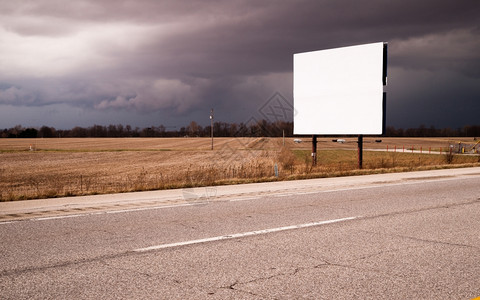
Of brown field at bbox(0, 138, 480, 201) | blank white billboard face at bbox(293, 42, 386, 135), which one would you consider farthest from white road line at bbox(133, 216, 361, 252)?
blank white billboard face at bbox(293, 42, 386, 135)

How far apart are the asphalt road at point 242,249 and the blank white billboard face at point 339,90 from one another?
1244cm

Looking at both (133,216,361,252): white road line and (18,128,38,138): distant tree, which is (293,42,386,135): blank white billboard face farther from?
(18,128,38,138): distant tree

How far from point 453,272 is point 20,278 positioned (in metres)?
5.26

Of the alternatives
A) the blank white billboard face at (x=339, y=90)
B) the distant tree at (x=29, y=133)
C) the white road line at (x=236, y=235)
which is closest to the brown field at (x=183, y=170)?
the blank white billboard face at (x=339, y=90)

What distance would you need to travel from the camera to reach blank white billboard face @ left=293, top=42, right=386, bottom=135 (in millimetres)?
21891

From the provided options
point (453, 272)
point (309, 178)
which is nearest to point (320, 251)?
point (453, 272)

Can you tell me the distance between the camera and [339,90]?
74.4ft

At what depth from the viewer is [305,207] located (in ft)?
30.0

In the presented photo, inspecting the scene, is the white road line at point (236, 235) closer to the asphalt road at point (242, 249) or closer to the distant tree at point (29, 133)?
the asphalt road at point (242, 249)

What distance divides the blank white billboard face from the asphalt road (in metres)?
12.4

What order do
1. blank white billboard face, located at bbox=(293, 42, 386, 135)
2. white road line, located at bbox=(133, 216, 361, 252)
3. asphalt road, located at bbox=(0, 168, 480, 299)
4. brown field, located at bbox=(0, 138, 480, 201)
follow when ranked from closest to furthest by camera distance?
asphalt road, located at bbox=(0, 168, 480, 299), white road line, located at bbox=(133, 216, 361, 252), brown field, located at bbox=(0, 138, 480, 201), blank white billboard face, located at bbox=(293, 42, 386, 135)

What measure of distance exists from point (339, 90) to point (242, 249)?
1879 cm

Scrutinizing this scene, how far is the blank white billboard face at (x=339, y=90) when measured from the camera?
21891 mm

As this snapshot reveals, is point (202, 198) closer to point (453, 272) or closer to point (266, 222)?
point (266, 222)
